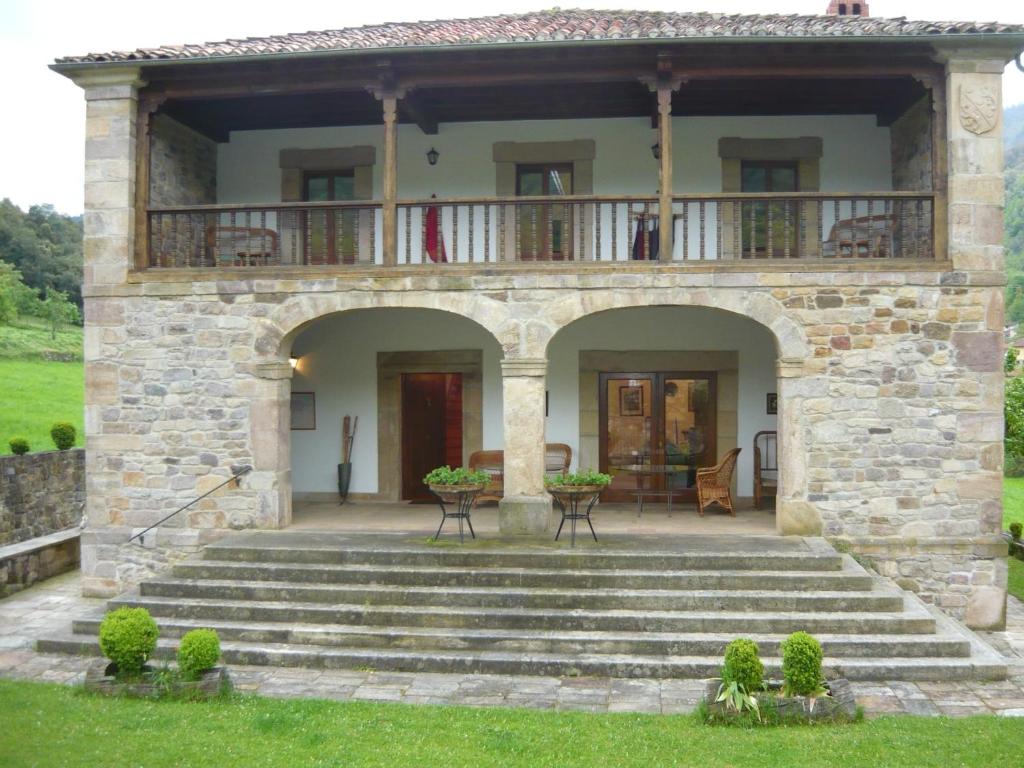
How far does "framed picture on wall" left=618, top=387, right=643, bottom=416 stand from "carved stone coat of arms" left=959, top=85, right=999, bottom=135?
4797 millimetres

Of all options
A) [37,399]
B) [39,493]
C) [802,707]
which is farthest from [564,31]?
[37,399]

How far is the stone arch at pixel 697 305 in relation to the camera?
8.45 meters

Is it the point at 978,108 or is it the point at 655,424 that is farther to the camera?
the point at 655,424

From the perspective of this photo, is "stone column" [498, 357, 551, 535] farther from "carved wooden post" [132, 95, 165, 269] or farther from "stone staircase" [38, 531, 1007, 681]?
"carved wooden post" [132, 95, 165, 269]

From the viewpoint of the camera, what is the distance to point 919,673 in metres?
6.34

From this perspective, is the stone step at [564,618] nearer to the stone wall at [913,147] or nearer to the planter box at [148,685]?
the planter box at [148,685]

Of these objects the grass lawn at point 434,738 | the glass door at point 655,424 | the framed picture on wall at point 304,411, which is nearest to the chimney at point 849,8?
the glass door at point 655,424

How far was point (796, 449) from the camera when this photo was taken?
845 centimetres

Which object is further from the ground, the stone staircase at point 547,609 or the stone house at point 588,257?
the stone house at point 588,257

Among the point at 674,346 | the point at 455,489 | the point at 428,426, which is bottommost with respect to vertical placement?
the point at 455,489

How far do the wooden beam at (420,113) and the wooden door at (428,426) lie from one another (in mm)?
3292

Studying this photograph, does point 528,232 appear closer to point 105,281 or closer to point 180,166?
point 180,166

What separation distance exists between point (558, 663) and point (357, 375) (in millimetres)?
5900

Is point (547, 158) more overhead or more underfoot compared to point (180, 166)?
more overhead
